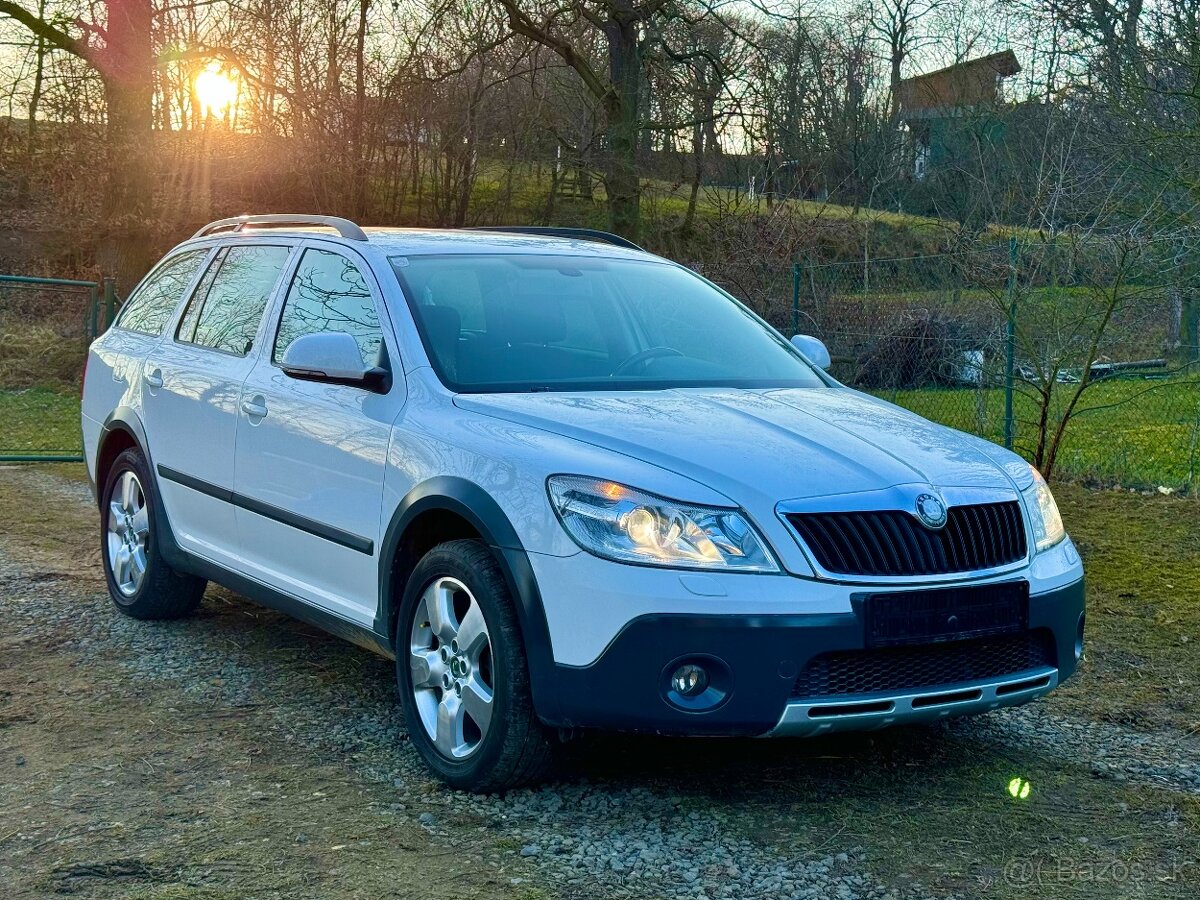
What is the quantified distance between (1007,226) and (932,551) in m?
10.2

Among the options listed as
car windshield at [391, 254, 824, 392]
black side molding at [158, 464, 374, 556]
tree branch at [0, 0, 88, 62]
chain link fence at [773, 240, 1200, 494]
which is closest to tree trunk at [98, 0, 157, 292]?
tree branch at [0, 0, 88, 62]

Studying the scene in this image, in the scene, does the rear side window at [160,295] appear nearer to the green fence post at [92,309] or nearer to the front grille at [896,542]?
the front grille at [896,542]

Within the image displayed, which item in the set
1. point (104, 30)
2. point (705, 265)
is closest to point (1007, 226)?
point (705, 265)

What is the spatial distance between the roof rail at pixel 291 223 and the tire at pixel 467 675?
171 cm

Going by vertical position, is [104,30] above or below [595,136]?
above

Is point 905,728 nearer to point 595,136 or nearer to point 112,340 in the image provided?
point 112,340

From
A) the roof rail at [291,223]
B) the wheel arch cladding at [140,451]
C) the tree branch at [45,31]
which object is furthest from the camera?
the tree branch at [45,31]

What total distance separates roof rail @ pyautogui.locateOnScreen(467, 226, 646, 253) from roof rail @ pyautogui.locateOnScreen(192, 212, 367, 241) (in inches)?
26.2

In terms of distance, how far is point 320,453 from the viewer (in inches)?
194

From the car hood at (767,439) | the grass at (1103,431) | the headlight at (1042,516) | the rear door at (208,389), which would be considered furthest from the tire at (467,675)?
the grass at (1103,431)

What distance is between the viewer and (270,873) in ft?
11.8

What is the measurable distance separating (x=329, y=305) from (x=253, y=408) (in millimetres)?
491

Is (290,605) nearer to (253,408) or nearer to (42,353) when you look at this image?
(253,408)

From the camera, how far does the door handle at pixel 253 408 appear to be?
5340mm
